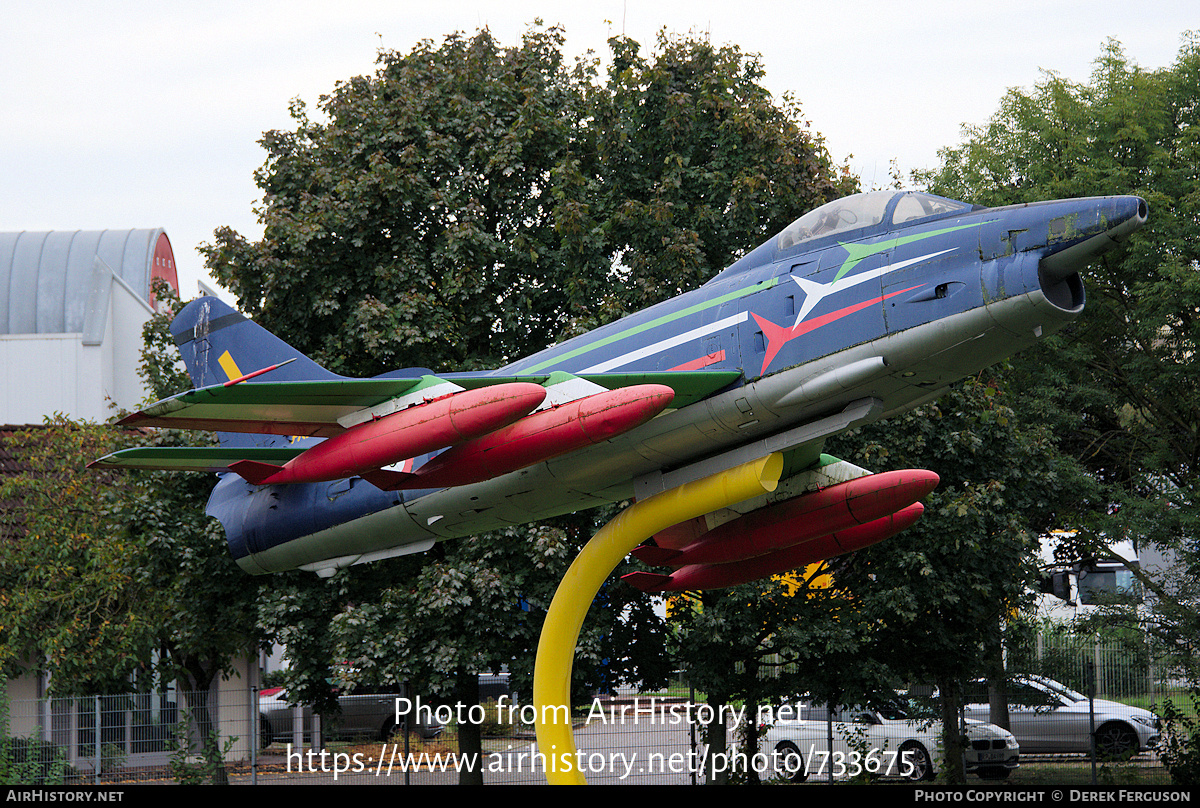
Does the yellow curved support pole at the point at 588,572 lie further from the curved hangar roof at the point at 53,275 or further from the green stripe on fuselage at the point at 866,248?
the curved hangar roof at the point at 53,275

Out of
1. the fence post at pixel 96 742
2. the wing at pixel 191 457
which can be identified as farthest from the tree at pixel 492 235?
the wing at pixel 191 457

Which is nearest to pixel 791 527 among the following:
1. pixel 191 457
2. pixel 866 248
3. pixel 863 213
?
pixel 866 248

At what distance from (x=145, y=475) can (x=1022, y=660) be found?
51.9 feet

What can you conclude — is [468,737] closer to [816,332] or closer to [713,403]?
[713,403]

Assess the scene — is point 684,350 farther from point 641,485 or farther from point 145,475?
point 145,475

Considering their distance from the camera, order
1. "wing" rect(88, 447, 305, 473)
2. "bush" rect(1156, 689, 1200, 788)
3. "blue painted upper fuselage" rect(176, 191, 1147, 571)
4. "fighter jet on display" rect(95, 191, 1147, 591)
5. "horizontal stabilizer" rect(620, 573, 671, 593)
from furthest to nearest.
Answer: "bush" rect(1156, 689, 1200, 788)
"horizontal stabilizer" rect(620, 573, 671, 593)
"wing" rect(88, 447, 305, 473)
"fighter jet on display" rect(95, 191, 1147, 591)
"blue painted upper fuselage" rect(176, 191, 1147, 571)

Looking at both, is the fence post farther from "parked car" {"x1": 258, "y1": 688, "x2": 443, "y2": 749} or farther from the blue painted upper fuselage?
Answer: "parked car" {"x1": 258, "y1": 688, "x2": 443, "y2": 749}

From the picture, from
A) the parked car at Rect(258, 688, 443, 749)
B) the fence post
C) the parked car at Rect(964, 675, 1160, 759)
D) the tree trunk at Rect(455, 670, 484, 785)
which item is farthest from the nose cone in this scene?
the parked car at Rect(258, 688, 443, 749)

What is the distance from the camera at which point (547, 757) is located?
401 inches

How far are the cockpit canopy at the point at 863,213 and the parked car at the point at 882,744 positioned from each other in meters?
11.5

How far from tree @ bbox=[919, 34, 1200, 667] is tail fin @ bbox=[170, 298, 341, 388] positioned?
15.1 metres

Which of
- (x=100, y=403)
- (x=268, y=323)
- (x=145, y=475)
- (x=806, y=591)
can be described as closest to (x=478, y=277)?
(x=268, y=323)

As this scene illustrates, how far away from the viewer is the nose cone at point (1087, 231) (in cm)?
870

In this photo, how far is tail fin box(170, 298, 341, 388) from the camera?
13.3 metres
